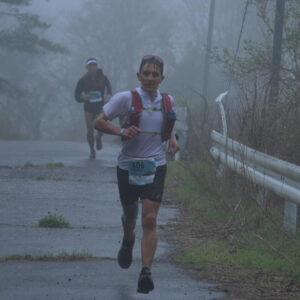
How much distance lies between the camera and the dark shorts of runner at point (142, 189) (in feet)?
20.0

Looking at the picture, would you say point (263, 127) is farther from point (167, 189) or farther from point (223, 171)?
point (167, 189)

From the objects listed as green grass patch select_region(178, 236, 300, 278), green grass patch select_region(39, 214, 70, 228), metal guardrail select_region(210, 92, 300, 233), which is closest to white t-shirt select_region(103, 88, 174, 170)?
green grass patch select_region(178, 236, 300, 278)

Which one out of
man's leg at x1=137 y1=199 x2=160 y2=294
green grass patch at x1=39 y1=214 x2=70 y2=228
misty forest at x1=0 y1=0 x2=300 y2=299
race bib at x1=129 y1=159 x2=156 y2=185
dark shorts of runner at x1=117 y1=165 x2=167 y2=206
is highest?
race bib at x1=129 y1=159 x2=156 y2=185

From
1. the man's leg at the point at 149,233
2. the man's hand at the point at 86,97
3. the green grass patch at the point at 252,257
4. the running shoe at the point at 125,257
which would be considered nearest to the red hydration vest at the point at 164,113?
the man's leg at the point at 149,233

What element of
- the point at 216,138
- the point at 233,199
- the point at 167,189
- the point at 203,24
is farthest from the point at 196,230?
the point at 203,24

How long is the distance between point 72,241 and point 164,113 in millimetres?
2074

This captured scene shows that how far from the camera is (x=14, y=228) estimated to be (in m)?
8.35

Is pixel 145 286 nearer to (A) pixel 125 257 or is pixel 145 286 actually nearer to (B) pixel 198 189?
(A) pixel 125 257

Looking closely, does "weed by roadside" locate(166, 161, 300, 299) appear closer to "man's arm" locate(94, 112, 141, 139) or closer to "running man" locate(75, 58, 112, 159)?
"man's arm" locate(94, 112, 141, 139)

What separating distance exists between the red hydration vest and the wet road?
109 cm

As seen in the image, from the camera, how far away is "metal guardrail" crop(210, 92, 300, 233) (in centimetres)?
737

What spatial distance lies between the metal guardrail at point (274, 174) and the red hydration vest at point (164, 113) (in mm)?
1530

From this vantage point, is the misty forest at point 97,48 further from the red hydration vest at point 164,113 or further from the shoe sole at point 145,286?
the shoe sole at point 145,286

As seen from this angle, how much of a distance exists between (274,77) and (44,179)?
372cm
